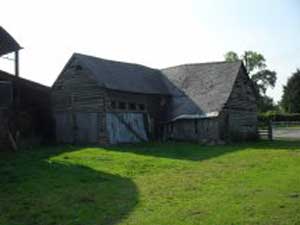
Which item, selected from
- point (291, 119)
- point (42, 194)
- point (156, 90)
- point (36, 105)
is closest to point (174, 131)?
point (156, 90)

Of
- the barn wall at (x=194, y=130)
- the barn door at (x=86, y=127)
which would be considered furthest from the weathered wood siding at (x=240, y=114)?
the barn door at (x=86, y=127)

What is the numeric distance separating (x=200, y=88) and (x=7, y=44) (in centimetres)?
1422

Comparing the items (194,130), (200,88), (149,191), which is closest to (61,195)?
(149,191)

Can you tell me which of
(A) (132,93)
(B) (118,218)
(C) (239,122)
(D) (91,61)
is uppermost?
(D) (91,61)

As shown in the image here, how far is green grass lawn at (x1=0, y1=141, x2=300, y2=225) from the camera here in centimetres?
839

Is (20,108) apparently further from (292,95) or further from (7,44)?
(292,95)

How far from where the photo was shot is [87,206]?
952cm

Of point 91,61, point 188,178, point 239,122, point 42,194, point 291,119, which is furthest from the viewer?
point 291,119

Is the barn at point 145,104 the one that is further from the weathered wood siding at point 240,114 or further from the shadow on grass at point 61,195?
the shadow on grass at point 61,195

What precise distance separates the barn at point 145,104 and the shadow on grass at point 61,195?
11.7 meters

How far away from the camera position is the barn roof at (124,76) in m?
28.0

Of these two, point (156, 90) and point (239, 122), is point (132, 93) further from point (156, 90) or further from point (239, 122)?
point (239, 122)

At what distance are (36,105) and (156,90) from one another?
8.74 m

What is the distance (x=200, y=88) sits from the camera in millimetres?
31719
